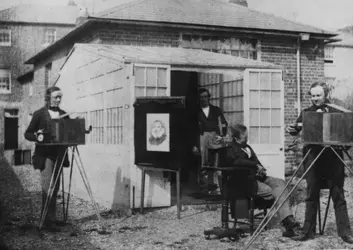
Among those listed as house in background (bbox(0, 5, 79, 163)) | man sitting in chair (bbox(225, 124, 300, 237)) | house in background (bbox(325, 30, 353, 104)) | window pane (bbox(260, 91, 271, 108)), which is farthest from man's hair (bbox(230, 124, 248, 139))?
house in background (bbox(0, 5, 79, 163))

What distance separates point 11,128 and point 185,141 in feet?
58.1

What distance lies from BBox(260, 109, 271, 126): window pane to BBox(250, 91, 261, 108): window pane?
5.3 inches

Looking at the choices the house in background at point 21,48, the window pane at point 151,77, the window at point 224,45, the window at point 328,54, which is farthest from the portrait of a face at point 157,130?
the house in background at point 21,48

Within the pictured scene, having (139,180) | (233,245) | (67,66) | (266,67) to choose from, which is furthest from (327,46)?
(233,245)

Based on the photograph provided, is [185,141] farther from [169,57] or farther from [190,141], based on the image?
[169,57]

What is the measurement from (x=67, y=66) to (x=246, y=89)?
3.91 meters

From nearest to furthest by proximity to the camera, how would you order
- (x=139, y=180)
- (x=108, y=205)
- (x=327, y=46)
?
(x=139, y=180) → (x=108, y=205) → (x=327, y=46)

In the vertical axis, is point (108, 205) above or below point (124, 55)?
below

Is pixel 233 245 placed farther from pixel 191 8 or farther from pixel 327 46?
pixel 327 46

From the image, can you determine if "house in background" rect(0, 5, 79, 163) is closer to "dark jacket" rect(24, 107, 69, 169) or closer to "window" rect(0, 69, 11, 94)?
"window" rect(0, 69, 11, 94)

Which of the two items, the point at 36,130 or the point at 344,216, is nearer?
the point at 344,216

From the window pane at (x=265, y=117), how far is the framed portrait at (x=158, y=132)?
81.7 inches

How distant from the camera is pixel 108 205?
8.16 m

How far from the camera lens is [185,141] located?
30.6 feet
